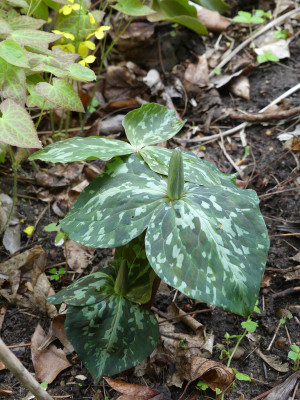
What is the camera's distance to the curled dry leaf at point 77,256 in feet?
5.66

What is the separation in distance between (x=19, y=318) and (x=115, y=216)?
655 mm

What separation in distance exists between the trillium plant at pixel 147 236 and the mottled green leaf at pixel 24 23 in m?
0.54

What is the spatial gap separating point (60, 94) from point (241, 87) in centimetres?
125

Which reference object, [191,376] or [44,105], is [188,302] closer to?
[191,376]

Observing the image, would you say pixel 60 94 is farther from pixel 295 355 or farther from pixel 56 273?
pixel 295 355

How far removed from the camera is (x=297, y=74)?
94.8 inches

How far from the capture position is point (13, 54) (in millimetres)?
1372

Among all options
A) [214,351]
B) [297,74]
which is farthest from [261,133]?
[214,351]

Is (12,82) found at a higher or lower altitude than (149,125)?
higher

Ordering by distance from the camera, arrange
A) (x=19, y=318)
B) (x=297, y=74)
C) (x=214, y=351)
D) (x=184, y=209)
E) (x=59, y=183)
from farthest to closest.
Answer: (x=297, y=74)
(x=59, y=183)
(x=19, y=318)
(x=214, y=351)
(x=184, y=209)

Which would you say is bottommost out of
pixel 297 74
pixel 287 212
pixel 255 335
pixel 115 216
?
pixel 255 335

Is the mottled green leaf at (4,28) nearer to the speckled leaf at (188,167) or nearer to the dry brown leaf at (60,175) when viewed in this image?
the speckled leaf at (188,167)

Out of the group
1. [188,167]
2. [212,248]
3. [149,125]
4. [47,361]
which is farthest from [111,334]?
[149,125]

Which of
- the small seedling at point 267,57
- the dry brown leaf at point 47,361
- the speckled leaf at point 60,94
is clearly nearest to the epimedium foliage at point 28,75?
the speckled leaf at point 60,94
